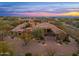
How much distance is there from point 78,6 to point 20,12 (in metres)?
0.53

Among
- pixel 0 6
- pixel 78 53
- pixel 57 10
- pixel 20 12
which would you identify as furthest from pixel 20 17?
pixel 78 53

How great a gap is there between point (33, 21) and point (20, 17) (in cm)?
12

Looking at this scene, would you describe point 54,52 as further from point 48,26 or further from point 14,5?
point 14,5

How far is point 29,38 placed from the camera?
1.54 meters

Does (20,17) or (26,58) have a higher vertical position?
(20,17)

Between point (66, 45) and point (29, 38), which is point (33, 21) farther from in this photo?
point (66, 45)

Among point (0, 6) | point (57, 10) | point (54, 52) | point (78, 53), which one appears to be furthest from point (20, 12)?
point (78, 53)

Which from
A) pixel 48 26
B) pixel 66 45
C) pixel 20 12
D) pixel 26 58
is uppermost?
pixel 20 12

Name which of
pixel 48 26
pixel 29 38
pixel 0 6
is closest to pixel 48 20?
pixel 48 26

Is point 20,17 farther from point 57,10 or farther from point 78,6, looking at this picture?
point 78,6

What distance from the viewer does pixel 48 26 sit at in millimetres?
1556

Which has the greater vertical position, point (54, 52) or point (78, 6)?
point (78, 6)

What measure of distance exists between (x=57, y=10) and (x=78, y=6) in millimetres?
191

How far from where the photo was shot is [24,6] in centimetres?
158
